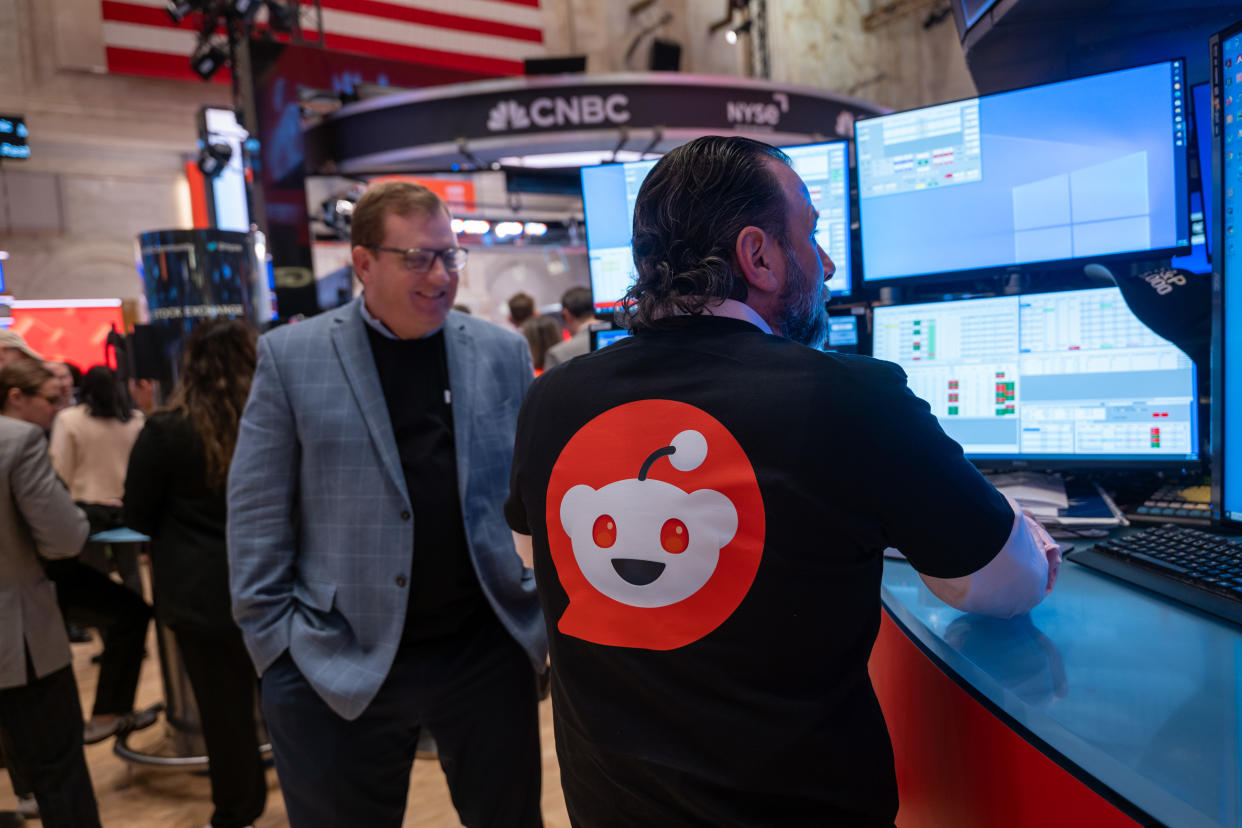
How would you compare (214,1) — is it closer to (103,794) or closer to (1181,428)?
(103,794)

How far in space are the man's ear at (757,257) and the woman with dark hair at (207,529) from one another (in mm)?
2022

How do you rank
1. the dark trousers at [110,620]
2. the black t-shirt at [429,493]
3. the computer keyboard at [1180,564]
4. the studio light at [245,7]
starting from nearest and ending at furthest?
the computer keyboard at [1180,564] → the black t-shirt at [429,493] → the dark trousers at [110,620] → the studio light at [245,7]

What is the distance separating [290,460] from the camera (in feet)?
5.24

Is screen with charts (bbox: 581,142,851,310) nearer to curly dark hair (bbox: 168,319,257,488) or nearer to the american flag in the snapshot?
curly dark hair (bbox: 168,319,257,488)

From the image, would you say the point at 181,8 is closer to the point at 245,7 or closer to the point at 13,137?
the point at 245,7

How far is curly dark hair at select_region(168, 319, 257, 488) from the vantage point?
2.45 metres

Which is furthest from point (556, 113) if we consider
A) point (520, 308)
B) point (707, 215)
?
point (707, 215)

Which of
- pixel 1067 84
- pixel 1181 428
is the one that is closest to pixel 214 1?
pixel 1067 84

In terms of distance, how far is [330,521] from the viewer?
Answer: 1.59 meters

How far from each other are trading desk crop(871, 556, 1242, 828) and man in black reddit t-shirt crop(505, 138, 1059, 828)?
11 centimetres

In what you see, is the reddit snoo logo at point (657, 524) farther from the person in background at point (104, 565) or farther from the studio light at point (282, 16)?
the studio light at point (282, 16)

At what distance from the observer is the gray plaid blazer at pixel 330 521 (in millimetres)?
1543

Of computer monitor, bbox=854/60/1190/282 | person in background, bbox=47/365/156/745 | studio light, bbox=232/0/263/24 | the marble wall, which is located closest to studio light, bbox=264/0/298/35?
studio light, bbox=232/0/263/24

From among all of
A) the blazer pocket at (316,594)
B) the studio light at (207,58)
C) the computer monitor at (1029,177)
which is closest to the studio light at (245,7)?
the studio light at (207,58)
